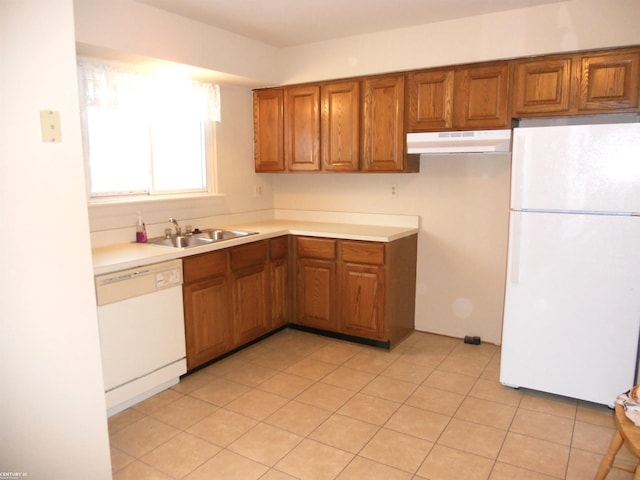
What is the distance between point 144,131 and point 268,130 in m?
1.18

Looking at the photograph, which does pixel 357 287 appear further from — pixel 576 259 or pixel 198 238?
pixel 576 259

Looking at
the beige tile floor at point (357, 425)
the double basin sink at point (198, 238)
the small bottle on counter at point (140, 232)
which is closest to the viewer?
the beige tile floor at point (357, 425)

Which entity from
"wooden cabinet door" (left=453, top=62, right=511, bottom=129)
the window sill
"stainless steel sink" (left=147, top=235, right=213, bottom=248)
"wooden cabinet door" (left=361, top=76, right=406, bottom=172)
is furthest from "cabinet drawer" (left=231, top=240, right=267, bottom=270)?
"wooden cabinet door" (left=453, top=62, right=511, bottom=129)

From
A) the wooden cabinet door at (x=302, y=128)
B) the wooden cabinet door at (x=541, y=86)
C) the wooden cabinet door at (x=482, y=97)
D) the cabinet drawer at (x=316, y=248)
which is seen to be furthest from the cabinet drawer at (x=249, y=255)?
the wooden cabinet door at (x=541, y=86)

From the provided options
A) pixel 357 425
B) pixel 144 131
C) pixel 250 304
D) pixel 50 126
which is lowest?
pixel 357 425

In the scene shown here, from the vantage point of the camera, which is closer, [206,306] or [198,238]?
[206,306]

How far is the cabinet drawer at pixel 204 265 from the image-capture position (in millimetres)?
3104

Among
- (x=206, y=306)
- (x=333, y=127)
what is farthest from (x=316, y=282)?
(x=333, y=127)

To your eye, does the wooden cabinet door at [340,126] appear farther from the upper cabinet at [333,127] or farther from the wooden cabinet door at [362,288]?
the wooden cabinet door at [362,288]

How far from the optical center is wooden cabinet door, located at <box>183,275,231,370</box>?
10.4 feet

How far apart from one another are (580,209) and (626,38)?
1.09 meters

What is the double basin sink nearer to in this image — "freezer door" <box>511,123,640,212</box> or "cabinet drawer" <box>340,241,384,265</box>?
"cabinet drawer" <box>340,241,384,265</box>

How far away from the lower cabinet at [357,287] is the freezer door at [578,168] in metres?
1.15

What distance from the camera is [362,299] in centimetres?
372
